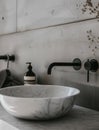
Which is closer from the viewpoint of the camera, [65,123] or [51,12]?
[65,123]

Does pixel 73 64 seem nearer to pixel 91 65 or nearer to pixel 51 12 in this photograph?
pixel 91 65

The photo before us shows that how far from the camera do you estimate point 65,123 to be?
2.71ft

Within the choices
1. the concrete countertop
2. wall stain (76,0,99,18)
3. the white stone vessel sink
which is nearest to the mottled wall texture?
wall stain (76,0,99,18)

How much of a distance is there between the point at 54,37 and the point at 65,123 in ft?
2.04

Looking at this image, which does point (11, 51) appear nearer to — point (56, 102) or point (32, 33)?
point (32, 33)

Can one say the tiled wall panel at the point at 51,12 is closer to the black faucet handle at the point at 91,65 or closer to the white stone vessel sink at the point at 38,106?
the black faucet handle at the point at 91,65

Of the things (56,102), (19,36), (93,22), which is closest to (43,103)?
(56,102)

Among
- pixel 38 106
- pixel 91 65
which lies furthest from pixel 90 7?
pixel 38 106

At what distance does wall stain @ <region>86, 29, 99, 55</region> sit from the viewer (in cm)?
106

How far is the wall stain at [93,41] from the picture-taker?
1.06 metres

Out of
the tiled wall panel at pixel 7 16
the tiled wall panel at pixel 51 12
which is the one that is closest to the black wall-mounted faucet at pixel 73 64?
the tiled wall panel at pixel 51 12

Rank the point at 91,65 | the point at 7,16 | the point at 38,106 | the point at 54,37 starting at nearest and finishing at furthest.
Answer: the point at 38,106 < the point at 91,65 < the point at 54,37 < the point at 7,16

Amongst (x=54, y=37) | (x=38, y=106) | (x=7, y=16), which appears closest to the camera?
(x=38, y=106)

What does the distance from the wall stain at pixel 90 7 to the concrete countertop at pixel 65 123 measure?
0.50 m
